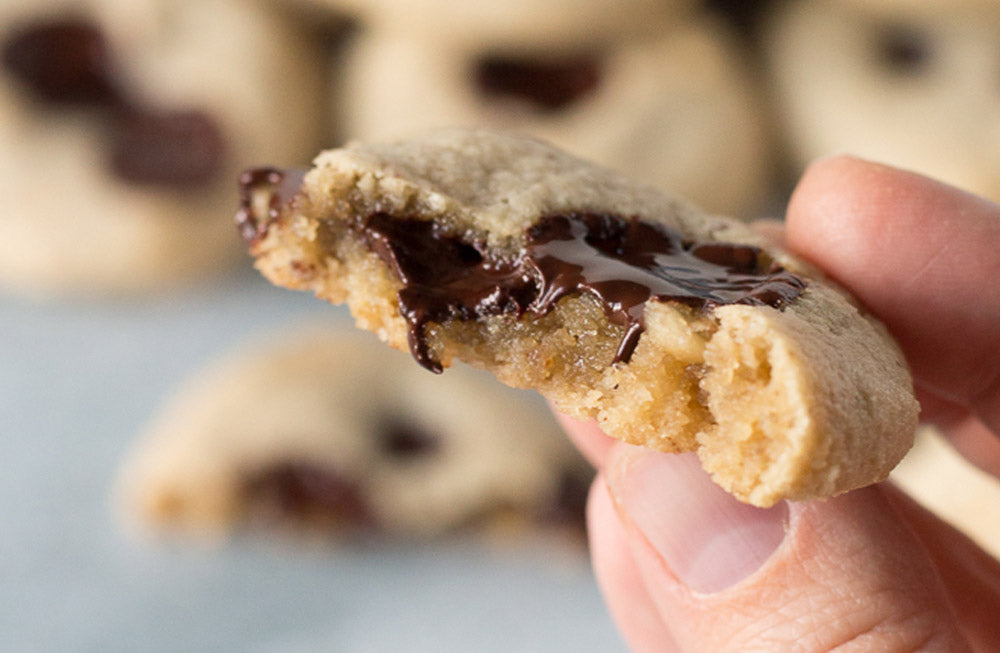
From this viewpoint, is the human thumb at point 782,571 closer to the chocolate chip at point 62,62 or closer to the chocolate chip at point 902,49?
the chocolate chip at point 902,49

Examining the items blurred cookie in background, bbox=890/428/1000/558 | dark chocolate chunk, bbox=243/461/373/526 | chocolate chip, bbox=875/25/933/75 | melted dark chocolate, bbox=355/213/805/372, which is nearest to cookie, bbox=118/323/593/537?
dark chocolate chunk, bbox=243/461/373/526

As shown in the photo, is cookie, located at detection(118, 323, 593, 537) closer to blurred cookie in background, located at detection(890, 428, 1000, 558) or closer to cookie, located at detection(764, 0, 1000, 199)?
blurred cookie in background, located at detection(890, 428, 1000, 558)

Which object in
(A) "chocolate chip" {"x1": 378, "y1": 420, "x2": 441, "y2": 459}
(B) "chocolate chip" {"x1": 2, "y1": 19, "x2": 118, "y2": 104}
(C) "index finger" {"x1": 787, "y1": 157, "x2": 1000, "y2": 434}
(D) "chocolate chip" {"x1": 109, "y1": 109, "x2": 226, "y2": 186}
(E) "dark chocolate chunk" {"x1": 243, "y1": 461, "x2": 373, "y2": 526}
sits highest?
(C) "index finger" {"x1": 787, "y1": 157, "x2": 1000, "y2": 434}

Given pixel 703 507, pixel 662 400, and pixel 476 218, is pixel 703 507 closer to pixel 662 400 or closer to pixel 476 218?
pixel 662 400

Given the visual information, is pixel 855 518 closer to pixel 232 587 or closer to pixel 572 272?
pixel 572 272

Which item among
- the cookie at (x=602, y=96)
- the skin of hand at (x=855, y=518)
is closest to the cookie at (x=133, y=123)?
the cookie at (x=602, y=96)

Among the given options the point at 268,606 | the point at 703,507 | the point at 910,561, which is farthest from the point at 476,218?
the point at 268,606

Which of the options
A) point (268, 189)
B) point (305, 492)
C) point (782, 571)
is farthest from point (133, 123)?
point (782, 571)
